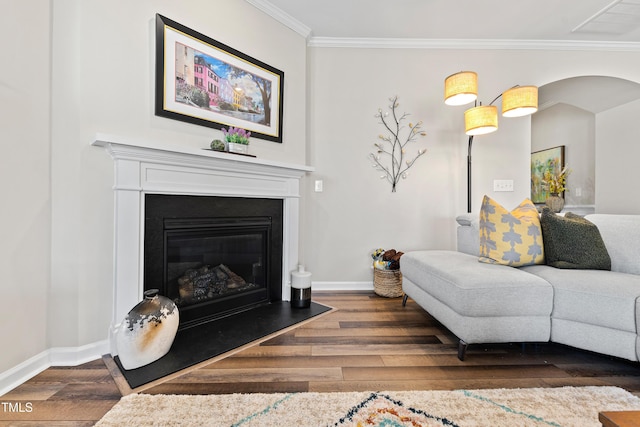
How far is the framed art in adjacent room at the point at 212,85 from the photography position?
1.68m

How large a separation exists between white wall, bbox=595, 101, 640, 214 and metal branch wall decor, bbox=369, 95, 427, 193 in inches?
88.9

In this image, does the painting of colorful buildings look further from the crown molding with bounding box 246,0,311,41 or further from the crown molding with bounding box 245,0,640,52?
the crown molding with bounding box 245,0,640,52

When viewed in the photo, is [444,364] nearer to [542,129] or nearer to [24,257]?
[24,257]

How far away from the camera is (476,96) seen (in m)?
2.23

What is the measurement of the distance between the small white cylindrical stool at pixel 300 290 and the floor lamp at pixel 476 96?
6.61ft

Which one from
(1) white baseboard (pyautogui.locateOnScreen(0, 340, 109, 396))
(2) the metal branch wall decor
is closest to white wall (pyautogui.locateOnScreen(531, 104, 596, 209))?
(2) the metal branch wall decor

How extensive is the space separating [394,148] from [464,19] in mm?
1285

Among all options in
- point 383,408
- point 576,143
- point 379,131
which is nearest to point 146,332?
point 383,408

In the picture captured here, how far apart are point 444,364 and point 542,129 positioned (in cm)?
416

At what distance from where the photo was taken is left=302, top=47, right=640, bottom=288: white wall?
8.84 ft

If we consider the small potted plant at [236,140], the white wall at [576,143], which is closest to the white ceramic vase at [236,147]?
the small potted plant at [236,140]

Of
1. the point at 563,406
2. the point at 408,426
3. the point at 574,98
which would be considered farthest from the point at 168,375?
the point at 574,98

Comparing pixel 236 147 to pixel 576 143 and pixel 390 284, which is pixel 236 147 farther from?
pixel 576 143

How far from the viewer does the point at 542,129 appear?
12.6 ft
